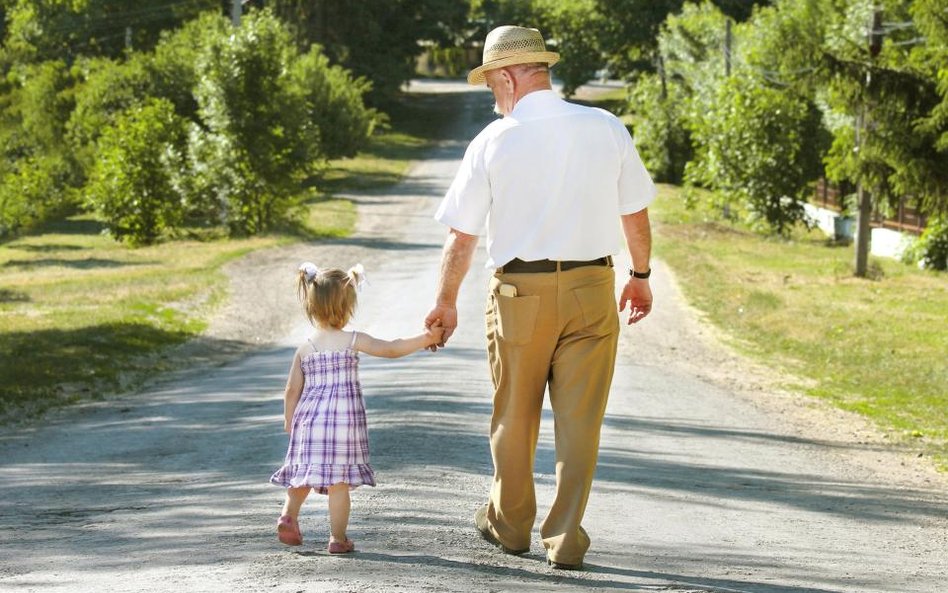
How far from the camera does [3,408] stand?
46.9ft

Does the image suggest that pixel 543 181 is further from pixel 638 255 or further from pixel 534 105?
pixel 638 255

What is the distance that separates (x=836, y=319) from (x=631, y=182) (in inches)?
640

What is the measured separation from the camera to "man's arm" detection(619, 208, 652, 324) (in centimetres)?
633

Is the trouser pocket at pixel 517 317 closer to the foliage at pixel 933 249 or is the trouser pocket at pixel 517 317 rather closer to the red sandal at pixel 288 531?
the red sandal at pixel 288 531

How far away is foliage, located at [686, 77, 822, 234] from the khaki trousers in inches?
1247

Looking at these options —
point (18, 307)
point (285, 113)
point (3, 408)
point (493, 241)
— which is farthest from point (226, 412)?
point (285, 113)

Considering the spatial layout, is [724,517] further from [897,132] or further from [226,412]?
[897,132]

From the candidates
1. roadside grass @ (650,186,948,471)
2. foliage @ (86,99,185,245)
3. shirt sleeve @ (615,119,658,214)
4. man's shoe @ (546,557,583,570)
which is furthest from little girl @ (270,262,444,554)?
foliage @ (86,99,185,245)

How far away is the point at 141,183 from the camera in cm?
3591

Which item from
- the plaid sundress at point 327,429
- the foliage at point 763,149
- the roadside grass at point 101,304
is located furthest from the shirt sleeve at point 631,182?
the foliage at point 763,149

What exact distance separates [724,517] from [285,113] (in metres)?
27.5

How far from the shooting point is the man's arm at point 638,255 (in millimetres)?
6328

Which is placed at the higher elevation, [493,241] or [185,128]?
[493,241]

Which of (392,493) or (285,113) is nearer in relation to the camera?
(392,493)
